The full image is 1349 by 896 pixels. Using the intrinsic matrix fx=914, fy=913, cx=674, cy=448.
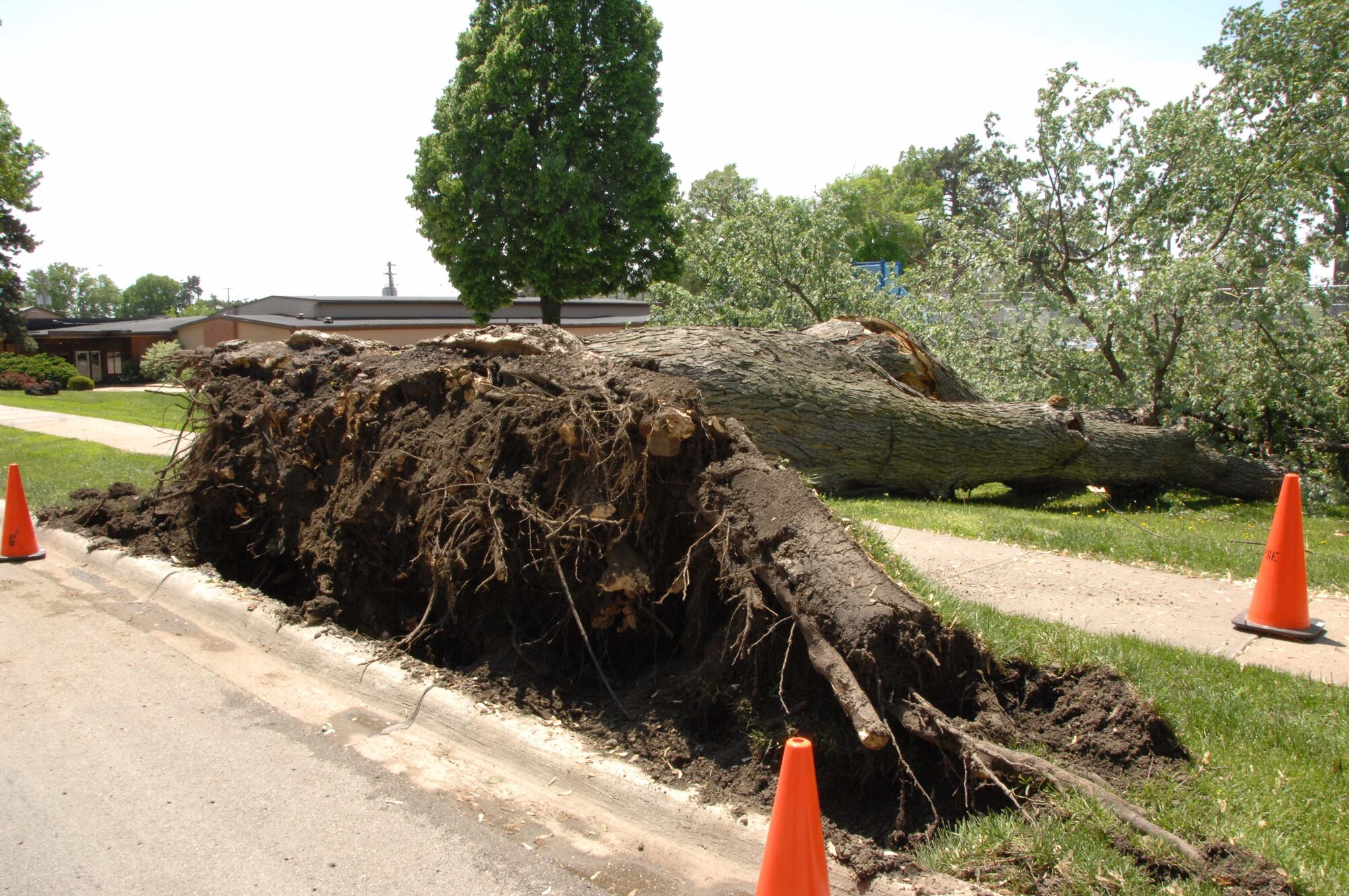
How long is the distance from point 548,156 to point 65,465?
1784 centimetres

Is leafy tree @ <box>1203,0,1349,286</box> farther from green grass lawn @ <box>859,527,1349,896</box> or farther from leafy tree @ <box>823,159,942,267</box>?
leafy tree @ <box>823,159,942,267</box>

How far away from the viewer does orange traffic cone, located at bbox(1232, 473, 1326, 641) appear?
17.0 feet

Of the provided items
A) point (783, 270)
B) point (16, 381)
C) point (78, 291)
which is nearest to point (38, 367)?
point (16, 381)

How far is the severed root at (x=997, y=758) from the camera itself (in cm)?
304

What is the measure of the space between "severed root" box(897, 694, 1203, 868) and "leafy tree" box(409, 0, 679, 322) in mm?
25467

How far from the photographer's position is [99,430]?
17.2 m

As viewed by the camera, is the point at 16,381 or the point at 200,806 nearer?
the point at 200,806

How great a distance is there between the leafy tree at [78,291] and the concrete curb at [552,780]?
12427cm

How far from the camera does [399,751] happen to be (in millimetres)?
4129

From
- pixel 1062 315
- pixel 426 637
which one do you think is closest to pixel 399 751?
pixel 426 637

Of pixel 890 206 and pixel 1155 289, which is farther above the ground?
pixel 890 206

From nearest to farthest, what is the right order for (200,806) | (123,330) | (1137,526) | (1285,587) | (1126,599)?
(200,806)
(1285,587)
(1126,599)
(1137,526)
(123,330)

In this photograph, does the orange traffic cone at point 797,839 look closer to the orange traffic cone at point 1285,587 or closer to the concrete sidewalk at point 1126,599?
the concrete sidewalk at point 1126,599

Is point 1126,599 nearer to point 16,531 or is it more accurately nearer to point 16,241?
point 16,531
